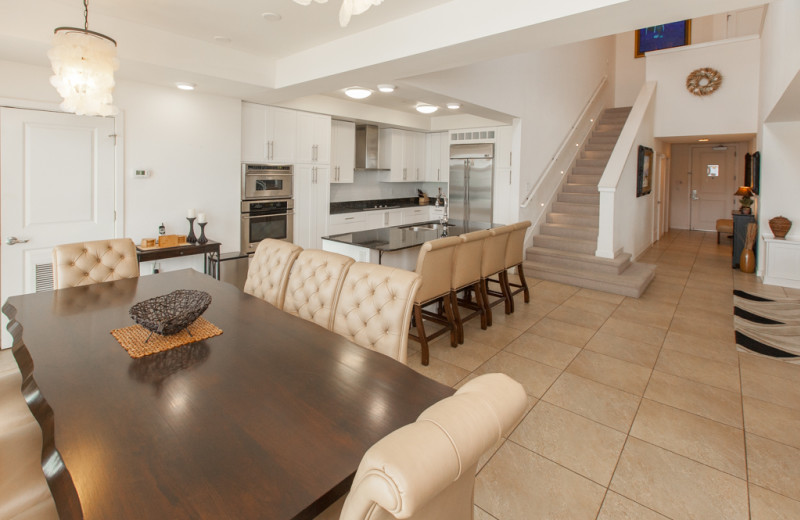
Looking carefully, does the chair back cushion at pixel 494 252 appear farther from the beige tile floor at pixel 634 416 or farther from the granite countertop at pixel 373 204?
the granite countertop at pixel 373 204

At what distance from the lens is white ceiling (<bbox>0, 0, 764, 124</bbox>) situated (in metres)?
2.60

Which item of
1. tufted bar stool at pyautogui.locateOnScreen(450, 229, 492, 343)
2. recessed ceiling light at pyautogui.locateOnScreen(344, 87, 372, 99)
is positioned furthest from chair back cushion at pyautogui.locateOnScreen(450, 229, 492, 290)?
recessed ceiling light at pyautogui.locateOnScreen(344, 87, 372, 99)

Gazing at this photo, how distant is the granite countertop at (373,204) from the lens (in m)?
6.82

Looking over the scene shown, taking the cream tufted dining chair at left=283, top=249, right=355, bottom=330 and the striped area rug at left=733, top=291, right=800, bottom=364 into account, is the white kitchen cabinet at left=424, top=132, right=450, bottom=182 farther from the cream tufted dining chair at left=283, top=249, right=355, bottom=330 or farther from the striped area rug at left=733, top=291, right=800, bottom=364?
the cream tufted dining chair at left=283, top=249, right=355, bottom=330

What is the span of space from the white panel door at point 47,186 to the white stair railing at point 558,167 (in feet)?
17.1

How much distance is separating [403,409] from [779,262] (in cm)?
671

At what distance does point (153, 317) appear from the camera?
1.80 metres

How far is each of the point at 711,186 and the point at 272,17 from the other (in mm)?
11499

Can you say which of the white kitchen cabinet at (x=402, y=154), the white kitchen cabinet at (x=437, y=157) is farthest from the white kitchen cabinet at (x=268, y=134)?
the white kitchen cabinet at (x=437, y=157)

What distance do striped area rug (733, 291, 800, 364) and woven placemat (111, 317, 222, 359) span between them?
4218 mm

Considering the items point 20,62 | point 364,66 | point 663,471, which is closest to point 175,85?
point 20,62

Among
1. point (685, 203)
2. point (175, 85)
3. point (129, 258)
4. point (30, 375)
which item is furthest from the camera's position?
point (685, 203)

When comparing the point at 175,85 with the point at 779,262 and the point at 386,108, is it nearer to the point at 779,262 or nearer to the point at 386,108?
the point at 386,108

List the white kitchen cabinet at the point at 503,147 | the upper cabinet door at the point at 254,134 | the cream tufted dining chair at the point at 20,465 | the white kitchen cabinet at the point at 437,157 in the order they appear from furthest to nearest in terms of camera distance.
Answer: the white kitchen cabinet at the point at 437,157, the white kitchen cabinet at the point at 503,147, the upper cabinet door at the point at 254,134, the cream tufted dining chair at the point at 20,465
